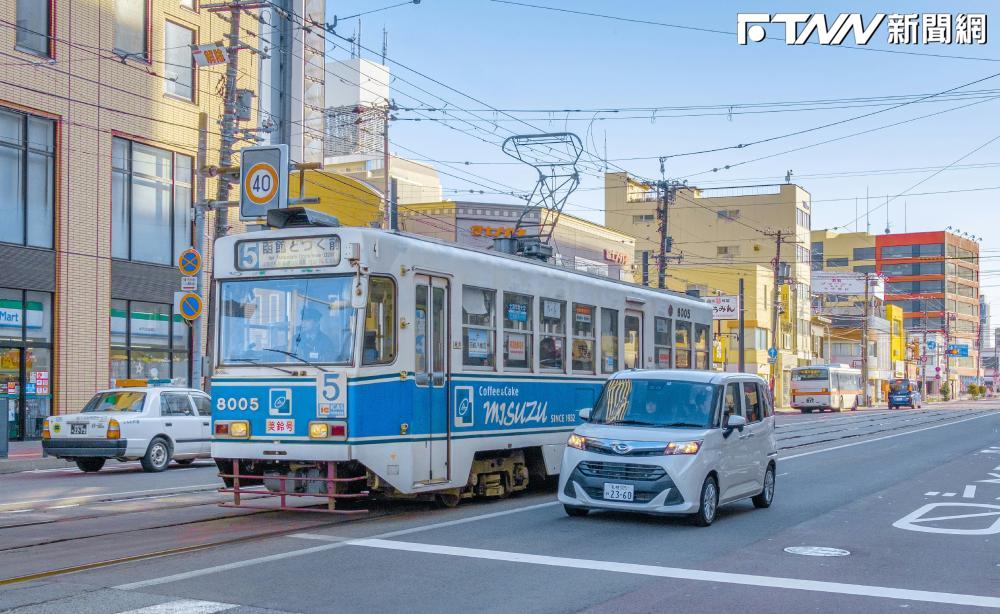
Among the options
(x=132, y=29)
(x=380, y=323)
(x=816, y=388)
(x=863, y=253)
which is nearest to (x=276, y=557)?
(x=380, y=323)

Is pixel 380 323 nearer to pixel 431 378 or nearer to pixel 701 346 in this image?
pixel 431 378

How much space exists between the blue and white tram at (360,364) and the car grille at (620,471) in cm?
166

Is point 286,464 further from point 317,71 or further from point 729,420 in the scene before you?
point 317,71

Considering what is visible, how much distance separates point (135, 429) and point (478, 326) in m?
9.23

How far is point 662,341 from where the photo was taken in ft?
63.5

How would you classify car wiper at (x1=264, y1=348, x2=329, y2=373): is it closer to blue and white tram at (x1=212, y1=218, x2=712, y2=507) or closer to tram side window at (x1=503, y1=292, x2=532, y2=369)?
blue and white tram at (x1=212, y1=218, x2=712, y2=507)

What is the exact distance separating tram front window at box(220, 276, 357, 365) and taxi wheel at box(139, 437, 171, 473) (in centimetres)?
900

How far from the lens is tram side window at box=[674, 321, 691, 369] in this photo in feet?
65.7

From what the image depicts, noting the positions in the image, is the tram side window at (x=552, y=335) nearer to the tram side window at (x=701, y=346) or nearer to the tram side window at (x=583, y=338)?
the tram side window at (x=583, y=338)

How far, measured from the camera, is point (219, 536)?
10930mm

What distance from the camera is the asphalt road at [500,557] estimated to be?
317 inches

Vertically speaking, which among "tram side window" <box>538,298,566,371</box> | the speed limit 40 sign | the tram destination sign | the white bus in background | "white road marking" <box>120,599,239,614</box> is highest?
the speed limit 40 sign

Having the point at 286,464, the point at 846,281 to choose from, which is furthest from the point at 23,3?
the point at 846,281

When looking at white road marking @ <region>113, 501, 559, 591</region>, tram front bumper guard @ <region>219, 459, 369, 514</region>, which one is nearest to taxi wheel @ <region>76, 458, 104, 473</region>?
tram front bumper guard @ <region>219, 459, 369, 514</region>
